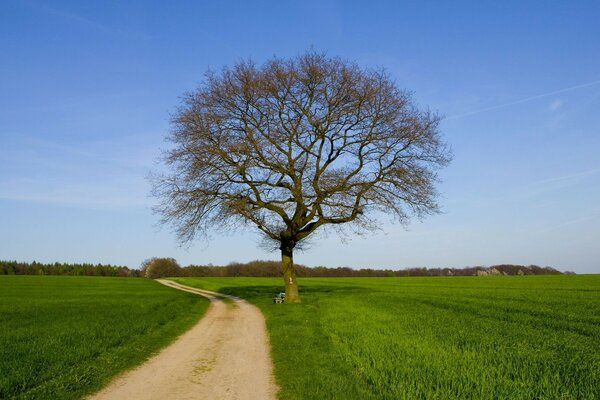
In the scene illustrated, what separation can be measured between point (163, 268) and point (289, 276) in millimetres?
135856

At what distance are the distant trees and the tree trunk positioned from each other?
134 meters

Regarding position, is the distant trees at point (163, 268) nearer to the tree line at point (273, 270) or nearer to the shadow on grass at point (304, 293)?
the tree line at point (273, 270)

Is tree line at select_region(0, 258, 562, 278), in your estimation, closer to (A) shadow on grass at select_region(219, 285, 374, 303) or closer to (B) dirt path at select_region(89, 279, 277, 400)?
(A) shadow on grass at select_region(219, 285, 374, 303)

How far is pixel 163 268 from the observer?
509 feet

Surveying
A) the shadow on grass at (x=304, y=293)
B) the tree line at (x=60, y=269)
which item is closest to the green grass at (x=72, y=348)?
the shadow on grass at (x=304, y=293)

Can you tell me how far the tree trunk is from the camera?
29344 millimetres

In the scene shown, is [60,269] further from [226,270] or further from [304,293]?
[304,293]

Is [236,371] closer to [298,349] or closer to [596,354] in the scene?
[298,349]

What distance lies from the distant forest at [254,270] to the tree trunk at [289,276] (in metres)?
132

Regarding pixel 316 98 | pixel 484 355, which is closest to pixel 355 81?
pixel 316 98

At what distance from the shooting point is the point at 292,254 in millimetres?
30359

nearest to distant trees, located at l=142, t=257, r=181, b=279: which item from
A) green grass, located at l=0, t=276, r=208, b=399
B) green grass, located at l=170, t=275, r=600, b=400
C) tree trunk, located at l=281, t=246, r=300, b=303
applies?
tree trunk, located at l=281, t=246, r=300, b=303

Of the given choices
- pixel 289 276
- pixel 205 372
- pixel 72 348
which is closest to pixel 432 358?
pixel 205 372

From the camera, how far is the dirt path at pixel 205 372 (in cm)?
846
